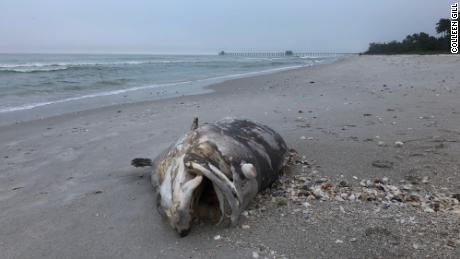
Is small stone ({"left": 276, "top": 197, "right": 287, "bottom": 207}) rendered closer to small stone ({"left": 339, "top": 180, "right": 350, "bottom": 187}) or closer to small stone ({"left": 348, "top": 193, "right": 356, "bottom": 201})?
small stone ({"left": 348, "top": 193, "right": 356, "bottom": 201})

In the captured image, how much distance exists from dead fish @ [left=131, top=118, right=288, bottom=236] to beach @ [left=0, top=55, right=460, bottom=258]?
161 mm

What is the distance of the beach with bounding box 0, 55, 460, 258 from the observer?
2.97 metres

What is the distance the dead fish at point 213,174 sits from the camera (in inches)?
120

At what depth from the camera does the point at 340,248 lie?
2.86 m

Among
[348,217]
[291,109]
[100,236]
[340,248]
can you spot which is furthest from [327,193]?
[291,109]

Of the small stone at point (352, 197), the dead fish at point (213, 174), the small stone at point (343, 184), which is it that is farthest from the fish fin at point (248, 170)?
the small stone at point (343, 184)

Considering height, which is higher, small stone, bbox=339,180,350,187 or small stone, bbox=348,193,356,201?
small stone, bbox=339,180,350,187

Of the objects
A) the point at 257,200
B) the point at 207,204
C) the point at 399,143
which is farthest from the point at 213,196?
the point at 399,143

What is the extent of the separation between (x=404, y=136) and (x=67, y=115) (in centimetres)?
679

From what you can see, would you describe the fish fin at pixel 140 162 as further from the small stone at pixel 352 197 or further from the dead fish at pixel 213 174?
the small stone at pixel 352 197

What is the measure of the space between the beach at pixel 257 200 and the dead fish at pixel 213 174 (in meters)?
0.16

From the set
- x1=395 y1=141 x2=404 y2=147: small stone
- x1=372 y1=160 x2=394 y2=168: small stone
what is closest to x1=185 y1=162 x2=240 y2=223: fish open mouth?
x1=372 y1=160 x2=394 y2=168: small stone

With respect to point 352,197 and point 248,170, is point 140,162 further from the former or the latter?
point 352,197

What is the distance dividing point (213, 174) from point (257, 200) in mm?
763
